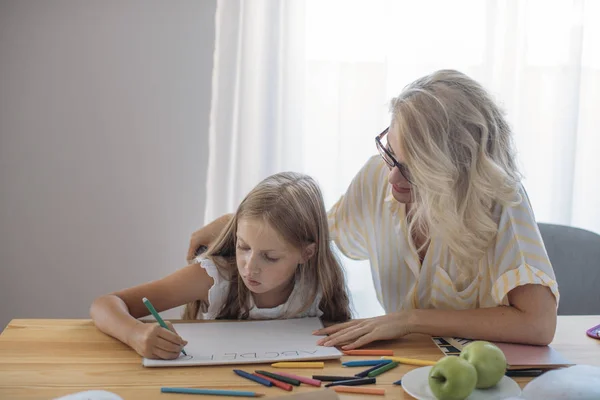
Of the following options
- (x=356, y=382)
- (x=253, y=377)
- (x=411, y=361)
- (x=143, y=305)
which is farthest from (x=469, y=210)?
(x=143, y=305)

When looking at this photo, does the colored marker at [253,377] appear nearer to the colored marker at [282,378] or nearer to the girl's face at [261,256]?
the colored marker at [282,378]

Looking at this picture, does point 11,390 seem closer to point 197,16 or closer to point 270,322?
point 270,322

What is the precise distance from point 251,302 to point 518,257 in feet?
1.90

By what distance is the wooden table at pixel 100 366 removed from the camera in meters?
1.11

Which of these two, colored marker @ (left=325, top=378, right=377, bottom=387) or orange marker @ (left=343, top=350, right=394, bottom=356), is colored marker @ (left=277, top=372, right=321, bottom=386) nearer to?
colored marker @ (left=325, top=378, right=377, bottom=387)

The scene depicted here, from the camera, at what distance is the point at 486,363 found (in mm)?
1097

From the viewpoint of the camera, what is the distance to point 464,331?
1.36 m

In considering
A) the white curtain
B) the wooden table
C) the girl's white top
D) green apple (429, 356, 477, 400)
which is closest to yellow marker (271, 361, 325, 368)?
the wooden table

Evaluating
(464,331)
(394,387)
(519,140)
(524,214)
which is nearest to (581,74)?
(519,140)

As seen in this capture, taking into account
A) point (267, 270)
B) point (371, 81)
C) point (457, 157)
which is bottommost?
point (267, 270)

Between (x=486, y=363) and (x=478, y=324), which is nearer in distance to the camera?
(x=486, y=363)

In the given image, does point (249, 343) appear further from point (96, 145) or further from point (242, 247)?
point (96, 145)

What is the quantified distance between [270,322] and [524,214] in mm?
555

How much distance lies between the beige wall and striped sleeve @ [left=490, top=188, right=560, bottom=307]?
4.54ft
